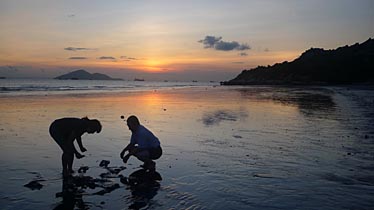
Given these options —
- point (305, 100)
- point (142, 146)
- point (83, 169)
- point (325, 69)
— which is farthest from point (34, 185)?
point (325, 69)

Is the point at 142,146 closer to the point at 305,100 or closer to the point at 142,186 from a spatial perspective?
the point at 142,186

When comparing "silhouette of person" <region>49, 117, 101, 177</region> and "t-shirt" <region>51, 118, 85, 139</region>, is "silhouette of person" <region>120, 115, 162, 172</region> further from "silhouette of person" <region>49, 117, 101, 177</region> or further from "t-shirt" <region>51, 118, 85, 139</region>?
"t-shirt" <region>51, 118, 85, 139</region>

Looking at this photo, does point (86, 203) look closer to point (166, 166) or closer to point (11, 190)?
point (11, 190)

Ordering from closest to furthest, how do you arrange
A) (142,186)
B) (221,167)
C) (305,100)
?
1. (142,186)
2. (221,167)
3. (305,100)

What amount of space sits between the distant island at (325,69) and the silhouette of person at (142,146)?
4211 inches

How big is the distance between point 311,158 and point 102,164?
576 centimetres

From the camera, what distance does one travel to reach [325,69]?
136 meters

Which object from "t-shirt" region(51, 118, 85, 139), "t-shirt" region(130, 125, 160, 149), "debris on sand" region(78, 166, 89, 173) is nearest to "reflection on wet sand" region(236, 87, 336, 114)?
"t-shirt" region(130, 125, 160, 149)

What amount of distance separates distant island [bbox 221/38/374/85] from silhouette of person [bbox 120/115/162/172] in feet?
351

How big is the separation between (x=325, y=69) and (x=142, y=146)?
13818 cm

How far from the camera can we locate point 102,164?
367 inches

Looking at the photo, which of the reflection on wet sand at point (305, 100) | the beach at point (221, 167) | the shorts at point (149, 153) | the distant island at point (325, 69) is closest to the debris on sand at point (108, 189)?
the beach at point (221, 167)

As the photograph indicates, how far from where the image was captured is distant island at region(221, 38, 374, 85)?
399 ft

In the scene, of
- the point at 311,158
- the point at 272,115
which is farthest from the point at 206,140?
the point at 272,115
